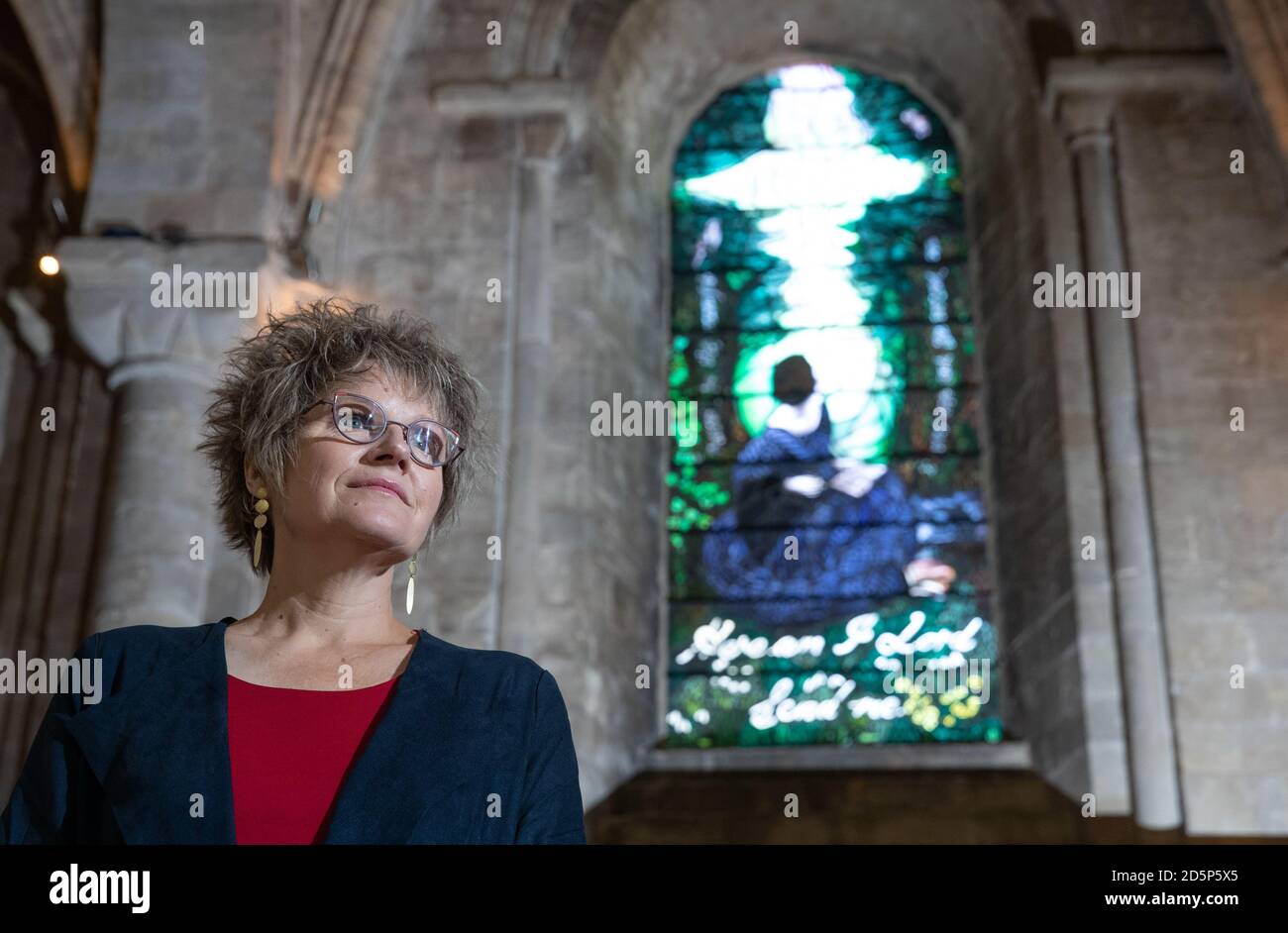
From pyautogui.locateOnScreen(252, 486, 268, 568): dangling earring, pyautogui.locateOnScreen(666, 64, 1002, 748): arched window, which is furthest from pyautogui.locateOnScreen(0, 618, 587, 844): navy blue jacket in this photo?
pyautogui.locateOnScreen(666, 64, 1002, 748): arched window

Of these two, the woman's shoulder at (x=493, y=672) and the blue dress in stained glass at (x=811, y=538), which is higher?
the blue dress in stained glass at (x=811, y=538)

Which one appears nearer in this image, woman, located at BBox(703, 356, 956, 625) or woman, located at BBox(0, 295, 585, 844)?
woman, located at BBox(0, 295, 585, 844)

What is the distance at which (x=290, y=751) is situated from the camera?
1.62 metres

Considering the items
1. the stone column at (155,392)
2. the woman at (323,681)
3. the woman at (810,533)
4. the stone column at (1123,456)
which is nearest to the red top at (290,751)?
the woman at (323,681)

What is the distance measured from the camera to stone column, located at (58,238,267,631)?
17.3ft

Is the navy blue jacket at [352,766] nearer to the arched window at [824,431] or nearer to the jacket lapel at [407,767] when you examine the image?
the jacket lapel at [407,767]

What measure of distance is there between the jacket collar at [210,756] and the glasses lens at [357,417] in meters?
0.29

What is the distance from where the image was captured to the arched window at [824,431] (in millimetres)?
6785

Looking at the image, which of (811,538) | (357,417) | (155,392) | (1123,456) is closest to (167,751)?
(357,417)

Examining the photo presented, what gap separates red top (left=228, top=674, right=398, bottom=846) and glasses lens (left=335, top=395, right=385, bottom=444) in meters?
0.31

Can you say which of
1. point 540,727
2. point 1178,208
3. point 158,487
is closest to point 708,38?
point 1178,208

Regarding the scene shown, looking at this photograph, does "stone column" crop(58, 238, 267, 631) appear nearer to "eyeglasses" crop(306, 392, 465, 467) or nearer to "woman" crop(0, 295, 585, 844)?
"woman" crop(0, 295, 585, 844)

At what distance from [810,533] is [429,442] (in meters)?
5.31

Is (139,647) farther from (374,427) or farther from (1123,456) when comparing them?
(1123,456)
